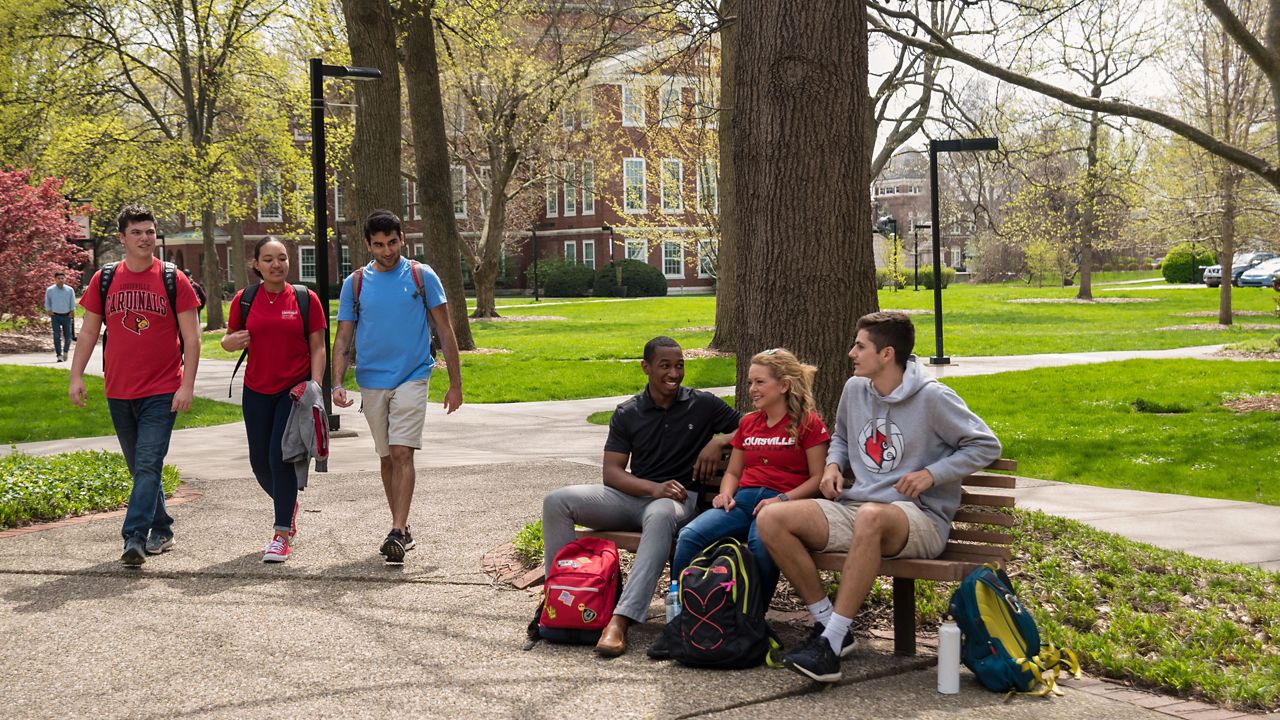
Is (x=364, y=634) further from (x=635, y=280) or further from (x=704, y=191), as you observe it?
(x=635, y=280)

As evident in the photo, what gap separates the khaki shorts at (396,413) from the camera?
21.8ft

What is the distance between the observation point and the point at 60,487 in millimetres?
8484

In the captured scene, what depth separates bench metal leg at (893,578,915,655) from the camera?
15.9ft

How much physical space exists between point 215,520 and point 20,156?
29.5 meters

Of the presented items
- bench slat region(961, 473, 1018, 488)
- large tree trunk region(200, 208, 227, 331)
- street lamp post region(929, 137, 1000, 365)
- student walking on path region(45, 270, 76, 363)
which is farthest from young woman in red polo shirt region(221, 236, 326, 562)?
large tree trunk region(200, 208, 227, 331)

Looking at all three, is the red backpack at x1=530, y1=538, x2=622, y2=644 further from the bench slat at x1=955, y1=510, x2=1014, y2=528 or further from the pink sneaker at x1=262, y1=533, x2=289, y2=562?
the pink sneaker at x1=262, y1=533, x2=289, y2=562

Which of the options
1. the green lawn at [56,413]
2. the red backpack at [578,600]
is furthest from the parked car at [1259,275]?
the red backpack at [578,600]

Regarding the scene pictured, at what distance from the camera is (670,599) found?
16.8ft

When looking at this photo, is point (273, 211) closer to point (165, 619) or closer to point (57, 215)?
point (57, 215)

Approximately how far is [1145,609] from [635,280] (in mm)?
53518

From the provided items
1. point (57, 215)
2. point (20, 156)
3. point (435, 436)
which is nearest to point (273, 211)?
point (20, 156)

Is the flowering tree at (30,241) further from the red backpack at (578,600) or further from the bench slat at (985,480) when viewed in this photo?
the bench slat at (985,480)

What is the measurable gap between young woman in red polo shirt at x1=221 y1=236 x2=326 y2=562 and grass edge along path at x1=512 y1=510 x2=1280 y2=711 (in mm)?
1345

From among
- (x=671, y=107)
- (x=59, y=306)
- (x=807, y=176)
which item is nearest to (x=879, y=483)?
(x=807, y=176)
